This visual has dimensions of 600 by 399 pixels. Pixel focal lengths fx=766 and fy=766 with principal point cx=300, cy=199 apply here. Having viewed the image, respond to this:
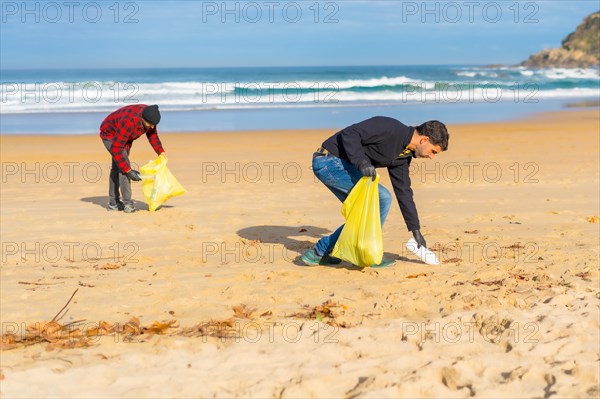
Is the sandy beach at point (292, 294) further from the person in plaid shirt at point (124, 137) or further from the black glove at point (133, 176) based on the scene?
the black glove at point (133, 176)

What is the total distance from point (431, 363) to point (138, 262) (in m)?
3.25

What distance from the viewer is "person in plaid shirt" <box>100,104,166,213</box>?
830 centimetres

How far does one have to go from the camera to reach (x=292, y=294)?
548 centimetres

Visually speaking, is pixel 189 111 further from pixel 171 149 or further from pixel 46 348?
pixel 46 348

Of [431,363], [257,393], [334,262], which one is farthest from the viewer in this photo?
[334,262]

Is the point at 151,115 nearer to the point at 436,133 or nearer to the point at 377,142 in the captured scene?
the point at 377,142

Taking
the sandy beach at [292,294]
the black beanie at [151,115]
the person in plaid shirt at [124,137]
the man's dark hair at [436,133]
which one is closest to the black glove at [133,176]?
the person in plaid shirt at [124,137]

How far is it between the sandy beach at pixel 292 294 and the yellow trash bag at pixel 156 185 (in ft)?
0.58

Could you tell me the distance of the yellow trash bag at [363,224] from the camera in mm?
5754

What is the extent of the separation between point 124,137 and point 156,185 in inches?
25.9

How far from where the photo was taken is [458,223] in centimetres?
802

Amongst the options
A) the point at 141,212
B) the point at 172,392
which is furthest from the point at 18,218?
the point at 172,392

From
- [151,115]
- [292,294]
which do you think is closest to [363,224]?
[292,294]

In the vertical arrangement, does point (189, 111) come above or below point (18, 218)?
above
